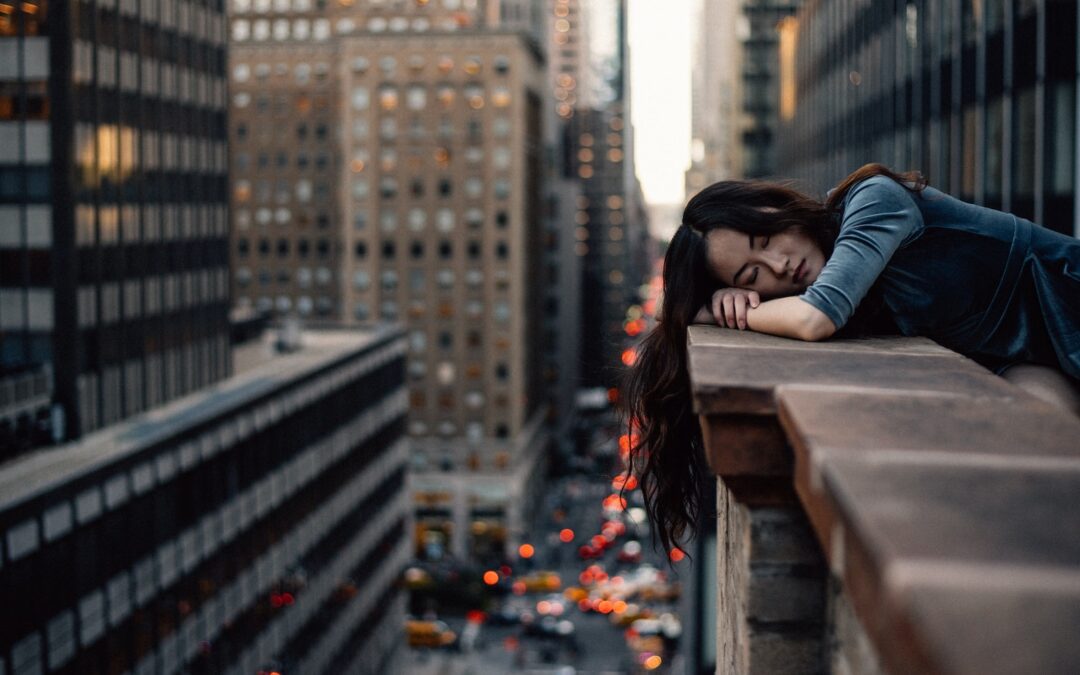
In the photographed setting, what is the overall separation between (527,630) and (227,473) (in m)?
33.1

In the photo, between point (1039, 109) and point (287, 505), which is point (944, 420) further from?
point (287, 505)

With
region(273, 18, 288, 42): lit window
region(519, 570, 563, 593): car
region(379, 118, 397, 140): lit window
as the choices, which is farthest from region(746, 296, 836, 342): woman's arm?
region(273, 18, 288, 42): lit window

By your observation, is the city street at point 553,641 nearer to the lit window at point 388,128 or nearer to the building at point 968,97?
the building at point 968,97

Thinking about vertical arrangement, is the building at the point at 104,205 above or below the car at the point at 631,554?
above

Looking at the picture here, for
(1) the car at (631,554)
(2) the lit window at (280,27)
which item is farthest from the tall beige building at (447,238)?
(2) the lit window at (280,27)

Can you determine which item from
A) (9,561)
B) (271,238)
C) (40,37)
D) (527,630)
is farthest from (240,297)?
(9,561)

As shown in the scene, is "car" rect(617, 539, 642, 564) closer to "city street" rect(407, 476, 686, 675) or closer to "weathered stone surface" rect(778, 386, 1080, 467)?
"city street" rect(407, 476, 686, 675)

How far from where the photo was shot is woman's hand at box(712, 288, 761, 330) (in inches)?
209

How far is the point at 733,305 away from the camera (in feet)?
17.6

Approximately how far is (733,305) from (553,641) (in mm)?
63158

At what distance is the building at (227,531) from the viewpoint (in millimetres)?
27484

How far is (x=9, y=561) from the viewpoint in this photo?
2512 cm

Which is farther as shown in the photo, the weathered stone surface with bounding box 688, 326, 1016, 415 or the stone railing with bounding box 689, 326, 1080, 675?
the weathered stone surface with bounding box 688, 326, 1016, 415

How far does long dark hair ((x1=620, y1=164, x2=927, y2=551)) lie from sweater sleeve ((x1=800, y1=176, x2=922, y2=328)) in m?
0.24
